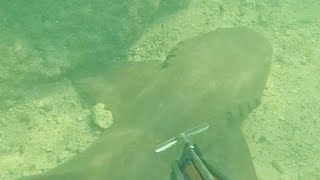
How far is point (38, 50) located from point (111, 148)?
1.69 meters

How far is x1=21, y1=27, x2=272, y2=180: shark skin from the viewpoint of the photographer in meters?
4.10

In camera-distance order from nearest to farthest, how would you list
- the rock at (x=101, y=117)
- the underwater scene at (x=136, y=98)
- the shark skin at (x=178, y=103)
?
the shark skin at (x=178, y=103) → the underwater scene at (x=136, y=98) → the rock at (x=101, y=117)

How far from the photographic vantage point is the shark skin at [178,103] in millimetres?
4102

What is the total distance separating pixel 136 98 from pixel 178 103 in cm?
52

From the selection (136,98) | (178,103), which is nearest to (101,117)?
(136,98)

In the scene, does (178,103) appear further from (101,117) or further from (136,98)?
(101,117)

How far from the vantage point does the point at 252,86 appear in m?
4.76

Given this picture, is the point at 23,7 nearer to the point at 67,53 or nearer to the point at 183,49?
the point at 67,53

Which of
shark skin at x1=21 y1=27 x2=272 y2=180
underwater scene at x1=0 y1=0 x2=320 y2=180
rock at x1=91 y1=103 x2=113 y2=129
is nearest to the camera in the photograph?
shark skin at x1=21 y1=27 x2=272 y2=180

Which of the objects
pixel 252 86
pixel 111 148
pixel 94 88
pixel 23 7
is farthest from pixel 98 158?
pixel 23 7

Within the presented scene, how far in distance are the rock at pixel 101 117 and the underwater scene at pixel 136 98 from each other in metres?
0.01

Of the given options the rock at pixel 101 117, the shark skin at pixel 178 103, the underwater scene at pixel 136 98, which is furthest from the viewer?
the rock at pixel 101 117

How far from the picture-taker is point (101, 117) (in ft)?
15.6

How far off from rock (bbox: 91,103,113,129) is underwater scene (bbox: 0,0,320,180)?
1 centimetres
